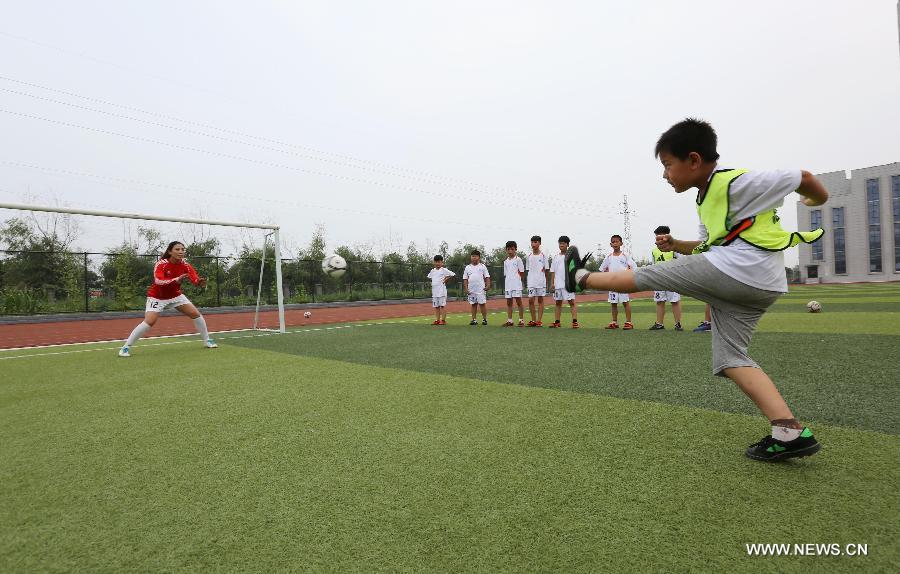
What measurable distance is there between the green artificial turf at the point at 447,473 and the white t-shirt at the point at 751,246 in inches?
37.2

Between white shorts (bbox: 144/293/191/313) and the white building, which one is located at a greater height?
the white building

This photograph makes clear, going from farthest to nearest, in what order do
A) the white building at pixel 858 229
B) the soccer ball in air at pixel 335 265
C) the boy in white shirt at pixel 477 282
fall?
the white building at pixel 858 229 < the soccer ball in air at pixel 335 265 < the boy in white shirt at pixel 477 282

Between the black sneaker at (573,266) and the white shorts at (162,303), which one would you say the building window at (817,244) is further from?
the black sneaker at (573,266)

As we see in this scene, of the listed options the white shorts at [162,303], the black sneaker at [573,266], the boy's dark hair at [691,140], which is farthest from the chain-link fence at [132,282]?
the boy's dark hair at [691,140]

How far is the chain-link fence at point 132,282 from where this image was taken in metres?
17.0

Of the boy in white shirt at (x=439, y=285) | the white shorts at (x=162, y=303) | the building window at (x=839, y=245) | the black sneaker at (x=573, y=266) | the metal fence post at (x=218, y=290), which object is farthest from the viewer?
the building window at (x=839, y=245)

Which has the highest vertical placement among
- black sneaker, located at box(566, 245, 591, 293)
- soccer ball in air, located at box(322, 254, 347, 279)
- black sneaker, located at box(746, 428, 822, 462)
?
soccer ball in air, located at box(322, 254, 347, 279)

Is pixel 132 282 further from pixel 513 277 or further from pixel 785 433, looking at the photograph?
pixel 785 433

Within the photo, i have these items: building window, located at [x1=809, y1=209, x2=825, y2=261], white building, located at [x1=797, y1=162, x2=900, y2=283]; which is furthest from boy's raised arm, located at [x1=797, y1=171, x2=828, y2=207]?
building window, located at [x1=809, y1=209, x2=825, y2=261]

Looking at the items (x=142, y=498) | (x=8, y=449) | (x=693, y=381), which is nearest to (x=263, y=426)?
(x=142, y=498)

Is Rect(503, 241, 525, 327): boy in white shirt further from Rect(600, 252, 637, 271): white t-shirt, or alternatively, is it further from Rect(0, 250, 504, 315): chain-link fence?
Rect(0, 250, 504, 315): chain-link fence

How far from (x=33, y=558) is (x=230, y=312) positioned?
21480 mm
